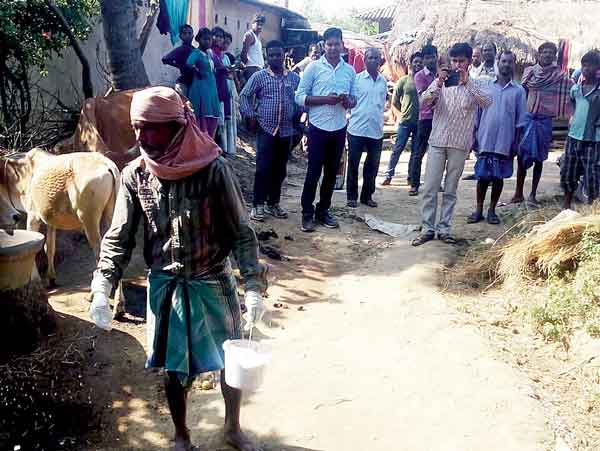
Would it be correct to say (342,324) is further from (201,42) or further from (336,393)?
(201,42)

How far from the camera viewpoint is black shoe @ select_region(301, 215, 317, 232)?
644 centimetres

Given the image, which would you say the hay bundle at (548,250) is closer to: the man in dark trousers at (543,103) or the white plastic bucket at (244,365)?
the man in dark trousers at (543,103)

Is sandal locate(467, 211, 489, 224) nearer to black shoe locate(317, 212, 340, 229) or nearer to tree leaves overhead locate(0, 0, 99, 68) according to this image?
black shoe locate(317, 212, 340, 229)

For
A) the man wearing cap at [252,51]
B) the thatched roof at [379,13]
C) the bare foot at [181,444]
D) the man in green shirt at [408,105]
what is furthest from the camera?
the thatched roof at [379,13]

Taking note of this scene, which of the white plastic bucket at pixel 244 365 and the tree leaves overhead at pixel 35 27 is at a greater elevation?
the tree leaves overhead at pixel 35 27

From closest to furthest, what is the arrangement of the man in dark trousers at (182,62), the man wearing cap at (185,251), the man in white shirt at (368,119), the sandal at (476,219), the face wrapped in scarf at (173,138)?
1. the face wrapped in scarf at (173,138)
2. the man wearing cap at (185,251)
3. the sandal at (476,219)
4. the man in dark trousers at (182,62)
5. the man in white shirt at (368,119)

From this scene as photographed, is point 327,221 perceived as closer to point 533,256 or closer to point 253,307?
point 533,256

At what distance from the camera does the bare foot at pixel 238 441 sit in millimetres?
2822

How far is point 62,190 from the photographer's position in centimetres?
443

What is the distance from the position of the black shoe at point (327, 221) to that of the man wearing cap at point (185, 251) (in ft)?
13.3

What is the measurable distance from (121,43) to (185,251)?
16.3 feet

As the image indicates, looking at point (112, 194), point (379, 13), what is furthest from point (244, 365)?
point (379, 13)

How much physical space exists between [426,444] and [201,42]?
603 cm

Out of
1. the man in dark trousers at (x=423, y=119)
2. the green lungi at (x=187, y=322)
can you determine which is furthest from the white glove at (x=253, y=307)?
the man in dark trousers at (x=423, y=119)
